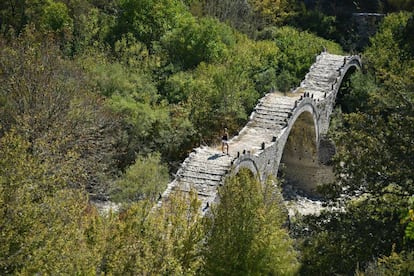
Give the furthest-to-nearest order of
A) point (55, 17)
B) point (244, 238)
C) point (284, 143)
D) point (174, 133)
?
1. point (55, 17)
2. point (284, 143)
3. point (174, 133)
4. point (244, 238)

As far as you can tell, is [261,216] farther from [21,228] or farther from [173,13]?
[173,13]

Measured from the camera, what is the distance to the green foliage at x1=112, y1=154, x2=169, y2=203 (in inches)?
942

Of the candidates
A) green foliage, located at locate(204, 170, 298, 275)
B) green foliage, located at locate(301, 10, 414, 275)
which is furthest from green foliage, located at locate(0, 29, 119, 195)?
green foliage, located at locate(301, 10, 414, 275)

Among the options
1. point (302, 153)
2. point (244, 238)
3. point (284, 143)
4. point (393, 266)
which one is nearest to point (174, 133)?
point (284, 143)

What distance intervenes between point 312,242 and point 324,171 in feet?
59.0

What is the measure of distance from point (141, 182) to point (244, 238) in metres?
10.0

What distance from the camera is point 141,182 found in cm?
2441

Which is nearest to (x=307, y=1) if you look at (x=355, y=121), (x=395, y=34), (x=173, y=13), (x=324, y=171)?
(x=395, y=34)

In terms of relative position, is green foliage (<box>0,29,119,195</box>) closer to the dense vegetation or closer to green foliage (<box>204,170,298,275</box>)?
the dense vegetation

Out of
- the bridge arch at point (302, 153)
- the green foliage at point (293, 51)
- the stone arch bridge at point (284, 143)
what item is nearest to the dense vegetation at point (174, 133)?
the green foliage at point (293, 51)

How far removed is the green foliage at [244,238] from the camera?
15.0m

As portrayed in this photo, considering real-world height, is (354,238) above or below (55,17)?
below

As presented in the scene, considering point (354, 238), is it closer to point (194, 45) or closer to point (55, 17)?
point (194, 45)

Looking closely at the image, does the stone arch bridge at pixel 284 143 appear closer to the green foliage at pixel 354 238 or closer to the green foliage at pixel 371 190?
the green foliage at pixel 354 238
